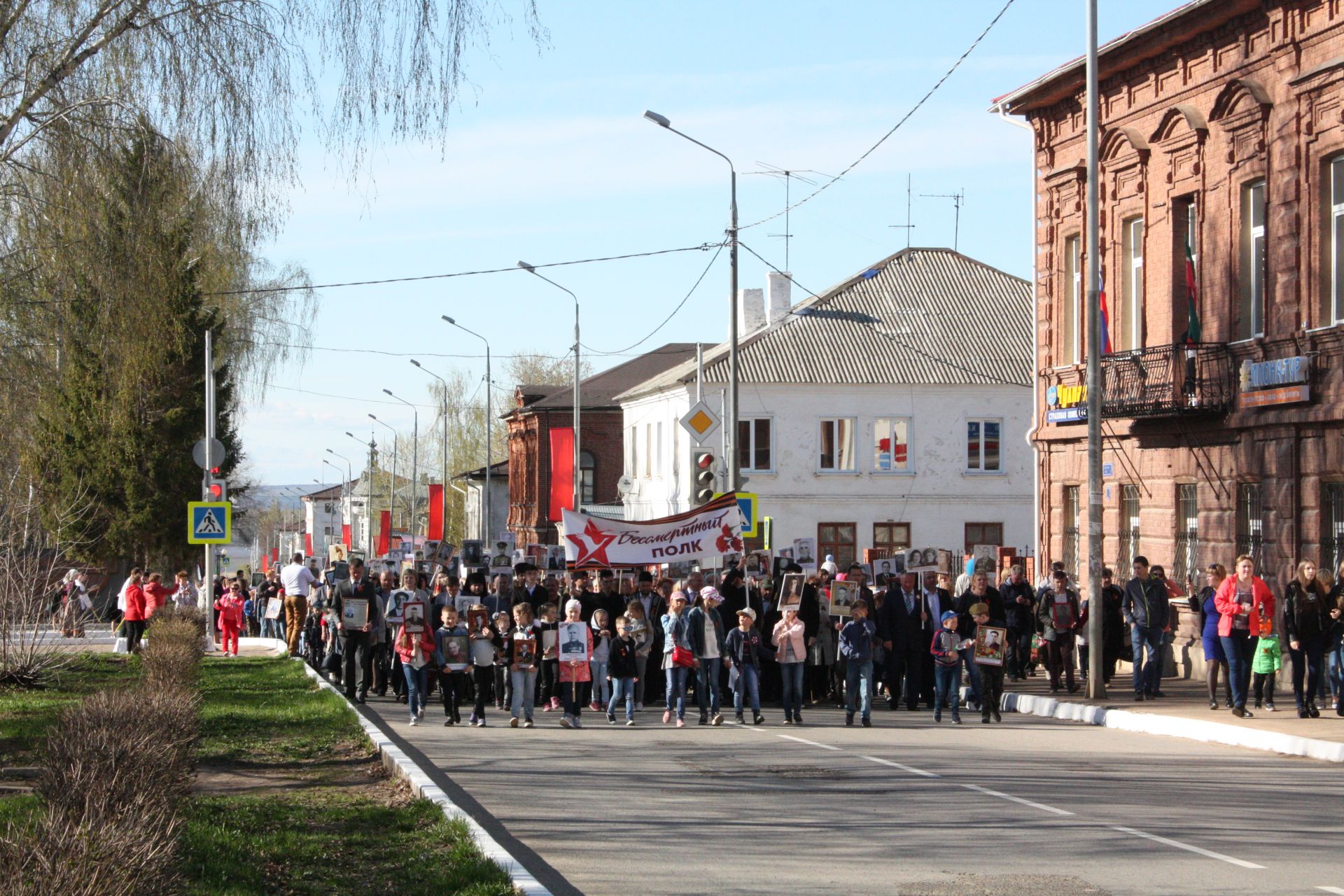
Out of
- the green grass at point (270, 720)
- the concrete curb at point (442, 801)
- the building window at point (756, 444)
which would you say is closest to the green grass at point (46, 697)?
the green grass at point (270, 720)

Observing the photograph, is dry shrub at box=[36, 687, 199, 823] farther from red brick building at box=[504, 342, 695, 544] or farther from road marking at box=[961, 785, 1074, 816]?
red brick building at box=[504, 342, 695, 544]

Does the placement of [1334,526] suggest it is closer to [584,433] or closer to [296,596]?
[296,596]

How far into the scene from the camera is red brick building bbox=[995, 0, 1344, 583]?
2238 centimetres

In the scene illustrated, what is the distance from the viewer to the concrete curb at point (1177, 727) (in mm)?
16281

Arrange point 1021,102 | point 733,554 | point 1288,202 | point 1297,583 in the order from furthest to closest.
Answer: point 1021,102
point 733,554
point 1288,202
point 1297,583

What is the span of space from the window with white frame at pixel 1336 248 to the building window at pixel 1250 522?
2.82m

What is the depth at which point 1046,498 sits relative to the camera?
30844 millimetres

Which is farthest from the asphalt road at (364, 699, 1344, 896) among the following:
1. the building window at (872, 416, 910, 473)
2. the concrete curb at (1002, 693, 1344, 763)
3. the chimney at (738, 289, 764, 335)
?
the chimney at (738, 289, 764, 335)

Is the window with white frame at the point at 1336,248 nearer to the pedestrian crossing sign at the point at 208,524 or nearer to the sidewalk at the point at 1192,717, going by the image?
the sidewalk at the point at 1192,717

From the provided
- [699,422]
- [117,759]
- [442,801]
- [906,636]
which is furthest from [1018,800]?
[699,422]

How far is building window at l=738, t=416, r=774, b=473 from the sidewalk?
29285mm

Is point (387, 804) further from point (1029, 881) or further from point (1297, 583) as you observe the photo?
point (1297, 583)

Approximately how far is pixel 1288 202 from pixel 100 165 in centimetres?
1670

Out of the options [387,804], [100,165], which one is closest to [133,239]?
[100,165]
